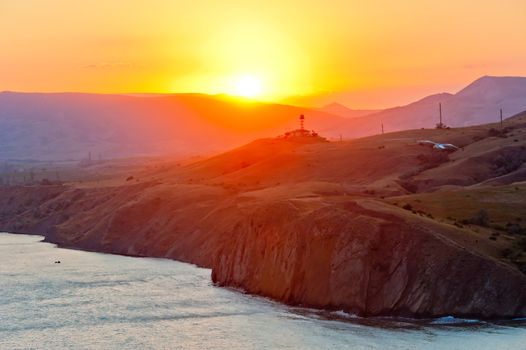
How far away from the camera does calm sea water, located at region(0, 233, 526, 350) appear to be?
52.0 m

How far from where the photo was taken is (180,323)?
5944cm

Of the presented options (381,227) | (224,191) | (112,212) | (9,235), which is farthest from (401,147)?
(381,227)

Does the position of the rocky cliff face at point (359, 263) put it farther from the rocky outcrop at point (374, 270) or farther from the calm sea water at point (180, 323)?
the calm sea water at point (180, 323)

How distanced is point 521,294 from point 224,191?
222 ft

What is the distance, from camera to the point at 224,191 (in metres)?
120

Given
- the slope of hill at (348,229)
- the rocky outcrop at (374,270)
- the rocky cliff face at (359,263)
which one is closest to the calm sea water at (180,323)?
the rocky outcrop at (374,270)

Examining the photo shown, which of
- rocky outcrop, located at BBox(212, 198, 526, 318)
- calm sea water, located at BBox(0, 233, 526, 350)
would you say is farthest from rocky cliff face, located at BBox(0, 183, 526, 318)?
calm sea water, located at BBox(0, 233, 526, 350)

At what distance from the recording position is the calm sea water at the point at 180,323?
52031 millimetres

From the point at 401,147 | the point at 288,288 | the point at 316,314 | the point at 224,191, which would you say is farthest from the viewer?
the point at 401,147

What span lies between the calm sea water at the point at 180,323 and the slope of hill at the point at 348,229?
2.27 meters

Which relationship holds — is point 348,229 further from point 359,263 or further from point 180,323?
point 180,323

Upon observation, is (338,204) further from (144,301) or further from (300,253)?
(144,301)

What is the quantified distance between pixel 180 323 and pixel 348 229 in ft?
49.8

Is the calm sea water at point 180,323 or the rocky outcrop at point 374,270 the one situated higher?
Answer: the rocky outcrop at point 374,270
